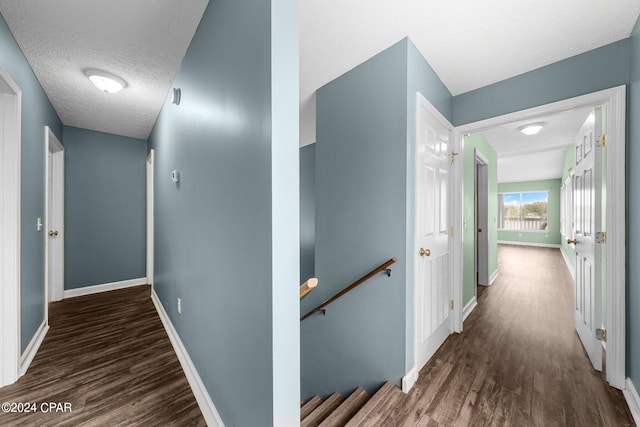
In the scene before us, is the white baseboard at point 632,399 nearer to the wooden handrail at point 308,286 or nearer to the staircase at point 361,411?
the staircase at point 361,411

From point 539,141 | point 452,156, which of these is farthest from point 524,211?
point 452,156

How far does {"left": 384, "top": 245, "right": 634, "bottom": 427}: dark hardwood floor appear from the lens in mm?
1452

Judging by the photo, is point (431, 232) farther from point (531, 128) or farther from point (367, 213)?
point (531, 128)

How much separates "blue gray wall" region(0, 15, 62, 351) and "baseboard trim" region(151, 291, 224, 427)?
3.32 ft

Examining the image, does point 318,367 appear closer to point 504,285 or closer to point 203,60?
point 203,60

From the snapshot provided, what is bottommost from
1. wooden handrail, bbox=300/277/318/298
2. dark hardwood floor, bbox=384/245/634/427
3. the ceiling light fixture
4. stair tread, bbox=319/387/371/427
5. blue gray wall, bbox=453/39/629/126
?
stair tread, bbox=319/387/371/427

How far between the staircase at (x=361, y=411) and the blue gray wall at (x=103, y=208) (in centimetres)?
388

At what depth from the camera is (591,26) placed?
5.17ft

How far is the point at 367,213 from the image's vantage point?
6.46 feet

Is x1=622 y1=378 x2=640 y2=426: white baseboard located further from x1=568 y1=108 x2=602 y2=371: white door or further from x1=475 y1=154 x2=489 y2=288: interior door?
x1=475 y1=154 x2=489 y2=288: interior door

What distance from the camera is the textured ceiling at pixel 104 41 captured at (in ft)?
4.85

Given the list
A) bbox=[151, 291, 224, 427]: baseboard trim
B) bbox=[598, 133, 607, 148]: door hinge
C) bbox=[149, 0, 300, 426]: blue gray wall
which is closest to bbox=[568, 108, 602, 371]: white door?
bbox=[598, 133, 607, 148]: door hinge

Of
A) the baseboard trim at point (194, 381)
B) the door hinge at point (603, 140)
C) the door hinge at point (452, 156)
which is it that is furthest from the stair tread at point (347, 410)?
the door hinge at point (603, 140)

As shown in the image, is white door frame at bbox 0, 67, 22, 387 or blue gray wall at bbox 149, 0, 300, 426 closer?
blue gray wall at bbox 149, 0, 300, 426
